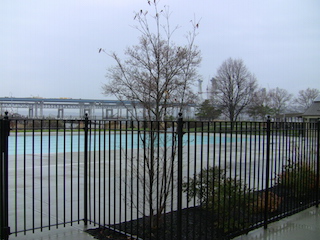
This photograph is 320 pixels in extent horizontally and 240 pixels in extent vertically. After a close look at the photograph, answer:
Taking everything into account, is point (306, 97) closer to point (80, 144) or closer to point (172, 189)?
point (80, 144)

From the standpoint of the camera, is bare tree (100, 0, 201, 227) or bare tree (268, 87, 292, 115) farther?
bare tree (268, 87, 292, 115)

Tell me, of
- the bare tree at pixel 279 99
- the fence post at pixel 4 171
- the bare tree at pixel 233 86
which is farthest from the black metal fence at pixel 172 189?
the bare tree at pixel 279 99

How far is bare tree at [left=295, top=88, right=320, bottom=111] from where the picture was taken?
60188 mm

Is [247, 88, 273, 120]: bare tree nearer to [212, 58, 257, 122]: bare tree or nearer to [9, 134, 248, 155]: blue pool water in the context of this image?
[212, 58, 257, 122]: bare tree

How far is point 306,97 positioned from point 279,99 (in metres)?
5.94

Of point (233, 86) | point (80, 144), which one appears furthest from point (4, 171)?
point (233, 86)

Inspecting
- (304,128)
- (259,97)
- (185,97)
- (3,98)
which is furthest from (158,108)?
(3,98)

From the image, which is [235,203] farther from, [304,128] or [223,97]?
[223,97]

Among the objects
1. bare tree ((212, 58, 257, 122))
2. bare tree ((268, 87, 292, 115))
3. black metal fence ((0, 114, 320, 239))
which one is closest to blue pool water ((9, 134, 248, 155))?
black metal fence ((0, 114, 320, 239))

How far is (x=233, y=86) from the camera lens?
45781 millimetres

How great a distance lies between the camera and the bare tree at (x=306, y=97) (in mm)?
60188

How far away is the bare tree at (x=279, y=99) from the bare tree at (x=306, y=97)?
2521mm

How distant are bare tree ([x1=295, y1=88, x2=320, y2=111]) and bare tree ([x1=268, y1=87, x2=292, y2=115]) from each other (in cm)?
252

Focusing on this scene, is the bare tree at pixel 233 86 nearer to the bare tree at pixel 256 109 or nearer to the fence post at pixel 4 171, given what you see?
the bare tree at pixel 256 109
